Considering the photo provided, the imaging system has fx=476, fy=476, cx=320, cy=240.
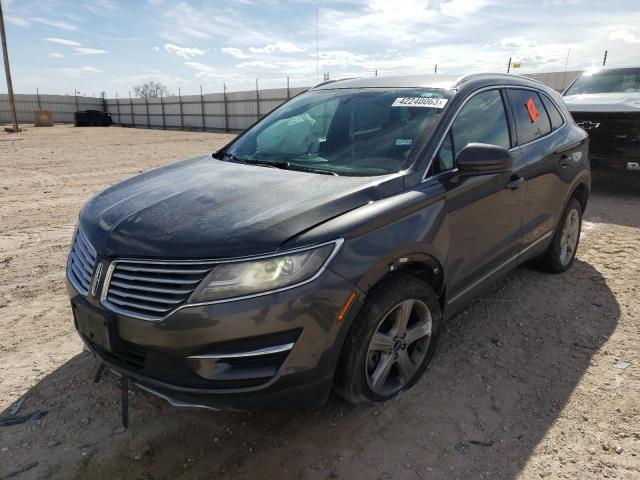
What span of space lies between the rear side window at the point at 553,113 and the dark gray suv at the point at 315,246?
0.62m

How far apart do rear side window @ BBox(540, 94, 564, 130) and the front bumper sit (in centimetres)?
298

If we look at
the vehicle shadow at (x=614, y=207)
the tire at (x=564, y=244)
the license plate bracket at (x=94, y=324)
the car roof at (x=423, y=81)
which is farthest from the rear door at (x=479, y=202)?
the vehicle shadow at (x=614, y=207)

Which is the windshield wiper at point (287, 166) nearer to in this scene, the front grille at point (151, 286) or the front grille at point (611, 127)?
the front grille at point (151, 286)

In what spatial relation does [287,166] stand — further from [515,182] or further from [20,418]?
[20,418]

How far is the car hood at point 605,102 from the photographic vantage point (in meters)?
7.42

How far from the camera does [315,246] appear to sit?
2053 mm

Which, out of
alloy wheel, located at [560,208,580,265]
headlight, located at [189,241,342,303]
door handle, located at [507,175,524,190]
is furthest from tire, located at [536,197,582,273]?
headlight, located at [189,241,342,303]

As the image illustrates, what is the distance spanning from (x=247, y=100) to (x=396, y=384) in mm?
33181

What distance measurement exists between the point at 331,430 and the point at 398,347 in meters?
0.56

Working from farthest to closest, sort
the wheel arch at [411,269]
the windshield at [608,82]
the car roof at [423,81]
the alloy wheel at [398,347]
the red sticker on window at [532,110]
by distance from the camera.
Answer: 1. the windshield at [608,82]
2. the red sticker on window at [532,110]
3. the car roof at [423,81]
4. the alloy wheel at [398,347]
5. the wheel arch at [411,269]

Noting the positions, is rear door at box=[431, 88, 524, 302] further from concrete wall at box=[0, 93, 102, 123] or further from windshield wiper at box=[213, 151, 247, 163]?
concrete wall at box=[0, 93, 102, 123]

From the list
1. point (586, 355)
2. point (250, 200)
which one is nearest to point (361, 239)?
point (250, 200)

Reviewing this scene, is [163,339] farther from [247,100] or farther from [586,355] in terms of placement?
[247,100]

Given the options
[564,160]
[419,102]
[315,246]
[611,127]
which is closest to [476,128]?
[419,102]
